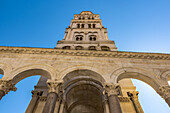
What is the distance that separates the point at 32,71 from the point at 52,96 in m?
3.21

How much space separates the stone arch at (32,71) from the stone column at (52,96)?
845 mm

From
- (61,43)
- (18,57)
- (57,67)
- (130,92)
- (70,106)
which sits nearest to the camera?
(57,67)

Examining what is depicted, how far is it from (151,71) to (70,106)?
894 centimetres

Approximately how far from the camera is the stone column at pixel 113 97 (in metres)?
6.69

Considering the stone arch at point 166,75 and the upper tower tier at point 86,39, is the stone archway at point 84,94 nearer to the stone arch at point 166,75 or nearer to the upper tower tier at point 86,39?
the upper tower tier at point 86,39

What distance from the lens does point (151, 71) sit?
9398mm

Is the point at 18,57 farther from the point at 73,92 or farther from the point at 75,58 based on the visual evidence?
the point at 73,92

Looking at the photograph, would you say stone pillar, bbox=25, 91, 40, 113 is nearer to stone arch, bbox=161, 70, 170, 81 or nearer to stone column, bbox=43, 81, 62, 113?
stone column, bbox=43, 81, 62, 113

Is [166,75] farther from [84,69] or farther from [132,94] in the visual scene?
[84,69]

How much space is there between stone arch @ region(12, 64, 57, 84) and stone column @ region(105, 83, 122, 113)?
4023 mm

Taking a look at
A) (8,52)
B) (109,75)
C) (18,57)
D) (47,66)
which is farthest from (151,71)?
(8,52)

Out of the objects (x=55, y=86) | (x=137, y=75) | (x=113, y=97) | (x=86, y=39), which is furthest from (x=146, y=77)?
(x=86, y=39)

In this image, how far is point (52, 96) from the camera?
725 centimetres

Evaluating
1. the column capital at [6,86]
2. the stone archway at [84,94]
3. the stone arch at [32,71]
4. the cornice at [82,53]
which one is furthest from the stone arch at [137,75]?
the column capital at [6,86]
